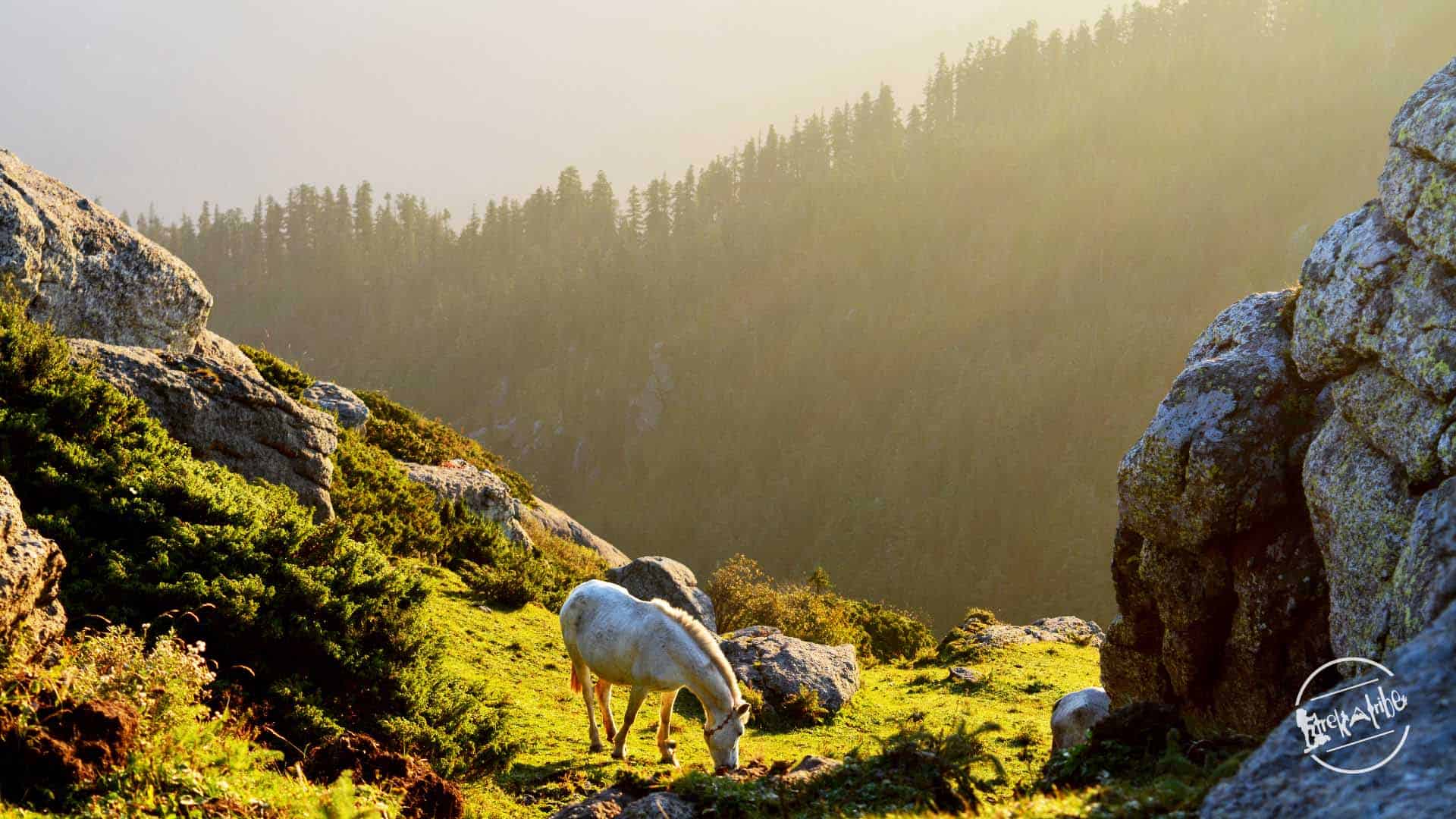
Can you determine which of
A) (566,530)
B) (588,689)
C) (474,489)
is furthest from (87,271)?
(566,530)

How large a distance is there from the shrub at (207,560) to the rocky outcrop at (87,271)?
5504 millimetres

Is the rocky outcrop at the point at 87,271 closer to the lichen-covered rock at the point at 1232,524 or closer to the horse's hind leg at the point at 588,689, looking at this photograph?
the horse's hind leg at the point at 588,689

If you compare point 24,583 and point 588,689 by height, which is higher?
point 24,583

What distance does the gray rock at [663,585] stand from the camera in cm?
2545

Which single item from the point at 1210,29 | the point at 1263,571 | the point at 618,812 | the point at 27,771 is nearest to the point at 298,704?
the point at 27,771

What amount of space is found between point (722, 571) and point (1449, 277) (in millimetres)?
25254

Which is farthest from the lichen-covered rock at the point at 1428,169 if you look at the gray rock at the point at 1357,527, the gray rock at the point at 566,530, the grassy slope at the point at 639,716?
the gray rock at the point at 566,530

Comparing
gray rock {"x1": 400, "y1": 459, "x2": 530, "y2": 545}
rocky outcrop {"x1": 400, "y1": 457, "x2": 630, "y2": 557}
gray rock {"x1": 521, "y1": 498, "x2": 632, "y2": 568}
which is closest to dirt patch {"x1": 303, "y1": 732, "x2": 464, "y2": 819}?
rocky outcrop {"x1": 400, "y1": 457, "x2": 630, "y2": 557}

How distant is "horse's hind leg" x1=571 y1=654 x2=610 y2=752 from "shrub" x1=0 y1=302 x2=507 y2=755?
236 cm

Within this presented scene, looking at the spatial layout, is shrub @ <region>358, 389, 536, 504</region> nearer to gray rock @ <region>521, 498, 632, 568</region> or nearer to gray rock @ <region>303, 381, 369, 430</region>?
gray rock @ <region>521, 498, 632, 568</region>

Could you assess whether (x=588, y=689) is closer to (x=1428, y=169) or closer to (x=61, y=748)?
(x=61, y=748)

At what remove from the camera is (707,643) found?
13.4 meters

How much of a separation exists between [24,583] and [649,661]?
7.97 m

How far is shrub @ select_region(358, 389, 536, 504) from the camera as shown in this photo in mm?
33031
